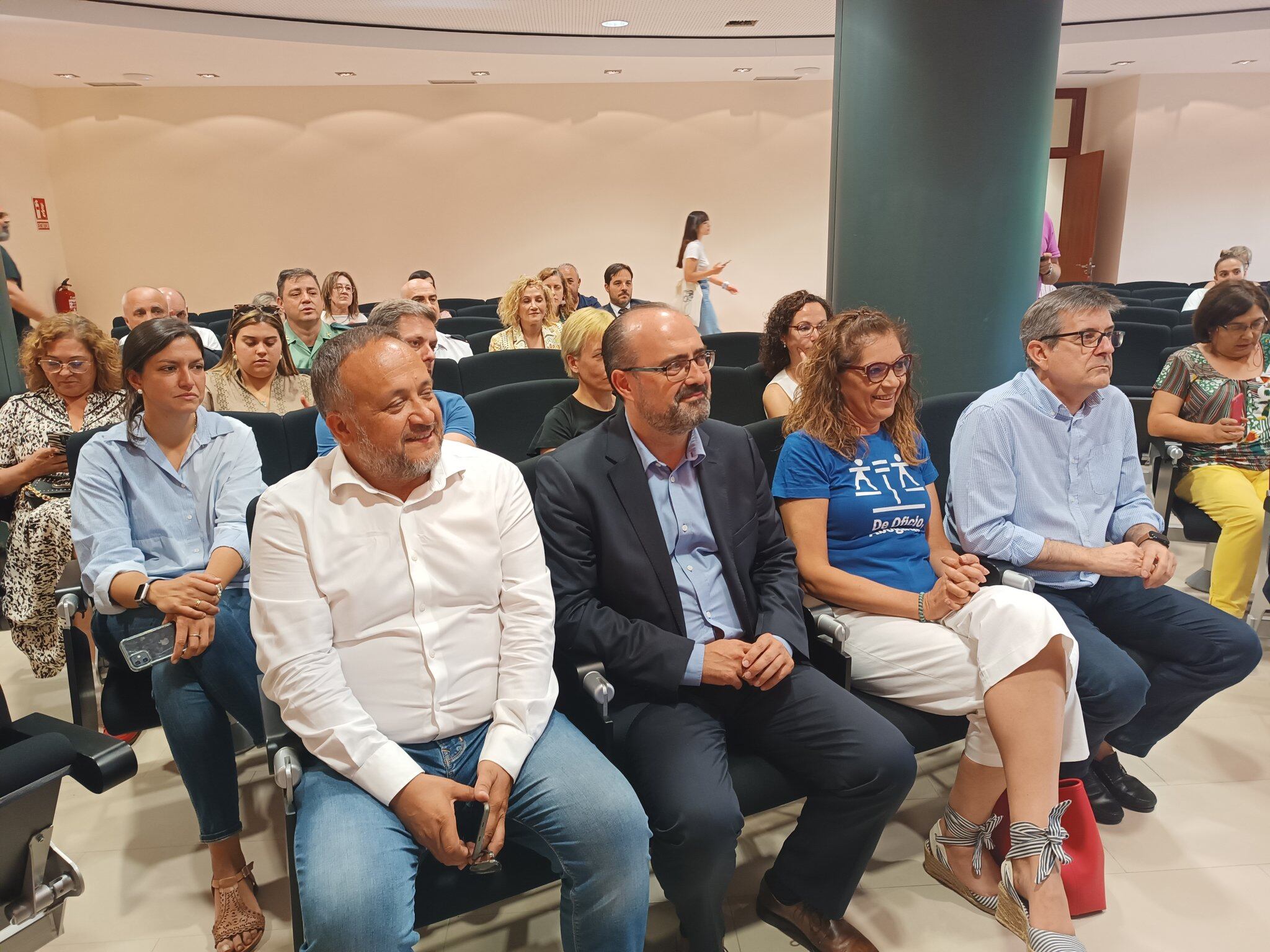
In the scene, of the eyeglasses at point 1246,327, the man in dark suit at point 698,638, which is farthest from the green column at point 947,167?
the man in dark suit at point 698,638

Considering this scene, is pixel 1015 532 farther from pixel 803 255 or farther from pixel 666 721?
pixel 803 255

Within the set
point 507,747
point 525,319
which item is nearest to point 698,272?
point 525,319

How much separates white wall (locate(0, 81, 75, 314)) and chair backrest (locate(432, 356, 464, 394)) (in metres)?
8.43

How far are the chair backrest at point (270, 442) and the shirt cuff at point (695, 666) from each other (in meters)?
1.57

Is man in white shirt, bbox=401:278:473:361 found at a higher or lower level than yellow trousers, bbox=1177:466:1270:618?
higher

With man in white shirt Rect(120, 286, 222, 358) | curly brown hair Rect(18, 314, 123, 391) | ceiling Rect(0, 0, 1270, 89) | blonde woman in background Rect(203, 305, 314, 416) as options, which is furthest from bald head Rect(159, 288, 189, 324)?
ceiling Rect(0, 0, 1270, 89)

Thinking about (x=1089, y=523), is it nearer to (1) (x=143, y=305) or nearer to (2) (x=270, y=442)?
(2) (x=270, y=442)

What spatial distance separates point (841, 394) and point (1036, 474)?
0.59m

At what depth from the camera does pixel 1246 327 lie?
3199 mm

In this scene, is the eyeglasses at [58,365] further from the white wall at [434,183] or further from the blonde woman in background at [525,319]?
the white wall at [434,183]

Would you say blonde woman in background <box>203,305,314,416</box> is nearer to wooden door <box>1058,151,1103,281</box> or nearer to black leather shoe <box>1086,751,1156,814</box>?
black leather shoe <box>1086,751,1156,814</box>

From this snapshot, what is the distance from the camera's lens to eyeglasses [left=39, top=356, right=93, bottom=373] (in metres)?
2.87

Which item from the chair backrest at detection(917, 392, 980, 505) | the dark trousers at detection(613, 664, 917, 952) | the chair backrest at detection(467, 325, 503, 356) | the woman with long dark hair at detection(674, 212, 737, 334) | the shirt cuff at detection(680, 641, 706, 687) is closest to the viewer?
the dark trousers at detection(613, 664, 917, 952)

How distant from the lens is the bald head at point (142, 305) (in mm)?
4520
